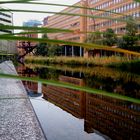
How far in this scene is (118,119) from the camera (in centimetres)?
420

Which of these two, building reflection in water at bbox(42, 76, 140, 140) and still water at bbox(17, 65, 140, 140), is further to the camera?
building reflection in water at bbox(42, 76, 140, 140)

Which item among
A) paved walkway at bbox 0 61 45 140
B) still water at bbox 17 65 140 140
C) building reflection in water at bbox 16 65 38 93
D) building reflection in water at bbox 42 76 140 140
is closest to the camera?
paved walkway at bbox 0 61 45 140

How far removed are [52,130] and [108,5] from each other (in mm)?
34335

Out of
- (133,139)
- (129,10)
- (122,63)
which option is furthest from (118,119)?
(129,10)

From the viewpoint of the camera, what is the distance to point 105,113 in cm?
469

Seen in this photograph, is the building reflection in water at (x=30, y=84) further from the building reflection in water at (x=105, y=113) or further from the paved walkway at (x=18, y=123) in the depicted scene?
the paved walkway at (x=18, y=123)

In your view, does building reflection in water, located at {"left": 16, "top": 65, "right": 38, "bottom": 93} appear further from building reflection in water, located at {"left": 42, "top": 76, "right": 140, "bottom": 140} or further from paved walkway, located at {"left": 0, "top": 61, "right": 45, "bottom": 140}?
paved walkway, located at {"left": 0, "top": 61, "right": 45, "bottom": 140}

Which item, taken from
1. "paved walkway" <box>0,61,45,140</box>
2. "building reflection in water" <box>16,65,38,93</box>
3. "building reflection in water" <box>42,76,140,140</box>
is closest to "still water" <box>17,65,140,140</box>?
"building reflection in water" <box>42,76,140,140</box>

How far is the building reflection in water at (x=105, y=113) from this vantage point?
140 inches

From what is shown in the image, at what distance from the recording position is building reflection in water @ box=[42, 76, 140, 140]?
140 inches

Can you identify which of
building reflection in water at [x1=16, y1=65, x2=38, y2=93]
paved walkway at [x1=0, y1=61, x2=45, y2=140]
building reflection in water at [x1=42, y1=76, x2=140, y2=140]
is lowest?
building reflection in water at [x1=16, y1=65, x2=38, y2=93]

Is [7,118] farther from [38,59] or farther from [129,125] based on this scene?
[38,59]

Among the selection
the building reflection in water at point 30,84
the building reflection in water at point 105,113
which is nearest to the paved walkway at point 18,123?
the building reflection in water at point 105,113

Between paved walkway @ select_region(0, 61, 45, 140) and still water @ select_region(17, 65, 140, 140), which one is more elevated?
paved walkway @ select_region(0, 61, 45, 140)
